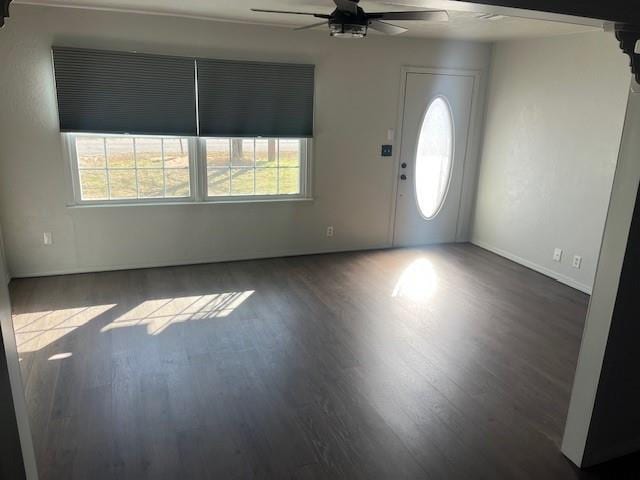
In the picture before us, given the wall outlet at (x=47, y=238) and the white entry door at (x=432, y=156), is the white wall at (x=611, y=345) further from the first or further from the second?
the wall outlet at (x=47, y=238)

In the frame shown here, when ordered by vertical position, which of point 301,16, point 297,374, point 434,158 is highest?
point 301,16

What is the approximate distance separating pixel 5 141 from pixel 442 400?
14.0 ft

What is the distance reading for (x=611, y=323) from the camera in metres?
2.08

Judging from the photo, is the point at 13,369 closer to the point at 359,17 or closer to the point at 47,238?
the point at 359,17

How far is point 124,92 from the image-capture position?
172 inches

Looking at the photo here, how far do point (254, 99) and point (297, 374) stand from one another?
302 cm

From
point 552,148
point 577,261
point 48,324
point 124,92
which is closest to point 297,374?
point 48,324

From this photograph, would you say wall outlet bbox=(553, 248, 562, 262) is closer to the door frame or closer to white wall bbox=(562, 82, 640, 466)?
the door frame

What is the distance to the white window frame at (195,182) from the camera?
4453 millimetres

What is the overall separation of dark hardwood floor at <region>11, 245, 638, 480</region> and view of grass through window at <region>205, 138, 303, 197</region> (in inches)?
38.0

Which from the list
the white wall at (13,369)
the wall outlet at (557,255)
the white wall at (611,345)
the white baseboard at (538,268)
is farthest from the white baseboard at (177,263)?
the white wall at (611,345)

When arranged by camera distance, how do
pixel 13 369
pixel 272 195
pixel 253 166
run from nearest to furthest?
1. pixel 13 369
2. pixel 253 166
3. pixel 272 195

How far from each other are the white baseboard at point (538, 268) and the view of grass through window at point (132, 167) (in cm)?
374

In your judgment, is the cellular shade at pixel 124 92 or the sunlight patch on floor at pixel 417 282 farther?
the sunlight patch on floor at pixel 417 282
